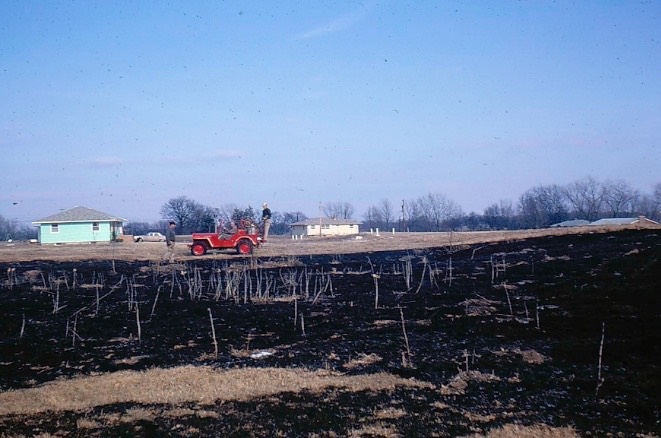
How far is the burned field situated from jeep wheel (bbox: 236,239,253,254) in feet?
41.7

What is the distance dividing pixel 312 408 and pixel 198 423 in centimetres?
115

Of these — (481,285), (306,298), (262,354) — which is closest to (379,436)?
(262,354)

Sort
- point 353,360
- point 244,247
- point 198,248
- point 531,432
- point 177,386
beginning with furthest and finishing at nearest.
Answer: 1. point 198,248
2. point 244,247
3. point 353,360
4. point 177,386
5. point 531,432

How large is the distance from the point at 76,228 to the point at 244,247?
3036 centimetres

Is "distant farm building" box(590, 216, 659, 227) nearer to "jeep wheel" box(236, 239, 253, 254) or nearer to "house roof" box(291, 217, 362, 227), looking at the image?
"jeep wheel" box(236, 239, 253, 254)

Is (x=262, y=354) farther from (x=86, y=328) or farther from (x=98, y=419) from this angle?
(x=86, y=328)

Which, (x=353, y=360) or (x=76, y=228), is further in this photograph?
(x=76, y=228)

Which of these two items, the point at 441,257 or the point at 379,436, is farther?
the point at 441,257

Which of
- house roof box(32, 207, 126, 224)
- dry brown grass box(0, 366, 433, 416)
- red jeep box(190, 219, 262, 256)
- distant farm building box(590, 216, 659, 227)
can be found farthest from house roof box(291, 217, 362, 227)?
dry brown grass box(0, 366, 433, 416)

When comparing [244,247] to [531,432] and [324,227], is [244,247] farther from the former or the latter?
[324,227]

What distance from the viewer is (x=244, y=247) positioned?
27375mm

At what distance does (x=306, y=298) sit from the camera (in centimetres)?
1310

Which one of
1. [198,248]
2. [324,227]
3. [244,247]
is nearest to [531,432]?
[244,247]

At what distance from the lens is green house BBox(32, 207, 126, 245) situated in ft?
164
